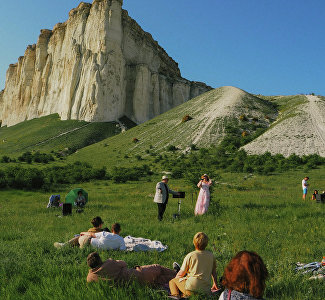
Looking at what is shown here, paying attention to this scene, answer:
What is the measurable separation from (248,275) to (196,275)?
4.03 feet

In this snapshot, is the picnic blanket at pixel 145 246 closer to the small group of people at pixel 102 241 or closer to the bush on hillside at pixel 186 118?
the small group of people at pixel 102 241

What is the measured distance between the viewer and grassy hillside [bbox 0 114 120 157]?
62.9 m

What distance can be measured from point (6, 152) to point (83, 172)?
40.8m

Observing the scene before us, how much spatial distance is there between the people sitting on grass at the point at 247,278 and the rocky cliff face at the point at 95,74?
71107 millimetres

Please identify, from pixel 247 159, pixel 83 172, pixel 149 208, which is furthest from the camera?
pixel 247 159

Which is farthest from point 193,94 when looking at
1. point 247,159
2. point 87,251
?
point 87,251

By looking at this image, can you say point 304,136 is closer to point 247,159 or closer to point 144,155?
point 247,159

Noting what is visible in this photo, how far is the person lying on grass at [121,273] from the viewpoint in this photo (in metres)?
4.34

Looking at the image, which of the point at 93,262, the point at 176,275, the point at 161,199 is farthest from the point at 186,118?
the point at 93,262

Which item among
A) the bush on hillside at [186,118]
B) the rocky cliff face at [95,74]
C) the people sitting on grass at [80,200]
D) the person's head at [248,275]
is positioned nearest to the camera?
the person's head at [248,275]

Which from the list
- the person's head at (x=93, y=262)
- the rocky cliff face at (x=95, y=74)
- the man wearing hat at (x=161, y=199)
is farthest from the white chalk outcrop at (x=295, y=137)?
the rocky cliff face at (x=95, y=74)

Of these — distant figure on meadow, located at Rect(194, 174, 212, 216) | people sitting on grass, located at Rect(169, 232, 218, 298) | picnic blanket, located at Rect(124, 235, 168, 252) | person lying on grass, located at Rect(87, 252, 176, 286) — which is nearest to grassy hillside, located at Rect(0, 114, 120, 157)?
distant figure on meadow, located at Rect(194, 174, 212, 216)

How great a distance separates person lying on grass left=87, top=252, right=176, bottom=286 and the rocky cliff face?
2740 inches

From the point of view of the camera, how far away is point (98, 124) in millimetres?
70812
